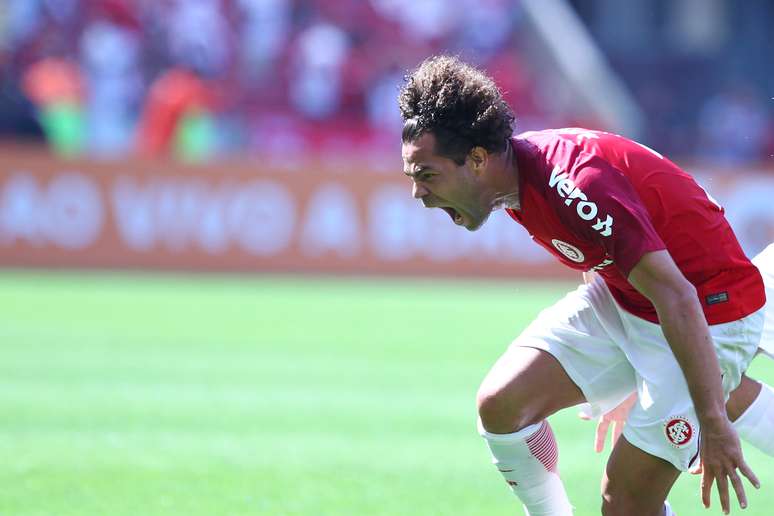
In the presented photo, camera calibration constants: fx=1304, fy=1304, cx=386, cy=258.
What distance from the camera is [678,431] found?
4.68 m

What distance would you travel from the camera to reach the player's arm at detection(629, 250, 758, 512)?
4355mm

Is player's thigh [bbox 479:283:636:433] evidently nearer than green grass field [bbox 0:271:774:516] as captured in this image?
Yes

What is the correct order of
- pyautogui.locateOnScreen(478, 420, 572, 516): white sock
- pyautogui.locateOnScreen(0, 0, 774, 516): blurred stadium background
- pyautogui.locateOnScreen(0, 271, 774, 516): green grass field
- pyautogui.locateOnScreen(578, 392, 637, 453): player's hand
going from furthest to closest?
pyautogui.locateOnScreen(0, 0, 774, 516): blurred stadium background < pyautogui.locateOnScreen(0, 271, 774, 516): green grass field < pyautogui.locateOnScreen(578, 392, 637, 453): player's hand < pyautogui.locateOnScreen(478, 420, 572, 516): white sock

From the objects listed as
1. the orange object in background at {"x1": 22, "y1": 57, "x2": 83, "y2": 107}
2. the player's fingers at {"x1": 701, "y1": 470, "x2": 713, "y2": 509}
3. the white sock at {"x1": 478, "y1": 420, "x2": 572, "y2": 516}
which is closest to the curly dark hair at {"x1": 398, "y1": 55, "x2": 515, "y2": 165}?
the white sock at {"x1": 478, "y1": 420, "x2": 572, "y2": 516}

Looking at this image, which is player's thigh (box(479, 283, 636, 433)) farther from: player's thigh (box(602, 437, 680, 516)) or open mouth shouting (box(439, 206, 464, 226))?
open mouth shouting (box(439, 206, 464, 226))

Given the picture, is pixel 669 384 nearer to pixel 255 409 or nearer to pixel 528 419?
pixel 528 419

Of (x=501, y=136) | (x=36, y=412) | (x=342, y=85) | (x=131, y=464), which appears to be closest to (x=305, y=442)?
(x=131, y=464)

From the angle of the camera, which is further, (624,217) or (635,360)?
(635,360)

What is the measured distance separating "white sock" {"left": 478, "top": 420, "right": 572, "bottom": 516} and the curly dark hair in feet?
3.57

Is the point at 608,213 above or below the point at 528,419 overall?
Answer: above

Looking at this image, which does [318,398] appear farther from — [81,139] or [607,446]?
[81,139]

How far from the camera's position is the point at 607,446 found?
8211mm

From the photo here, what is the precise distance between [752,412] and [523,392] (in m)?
0.94

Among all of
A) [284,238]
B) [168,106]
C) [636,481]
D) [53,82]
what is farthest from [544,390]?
[53,82]
